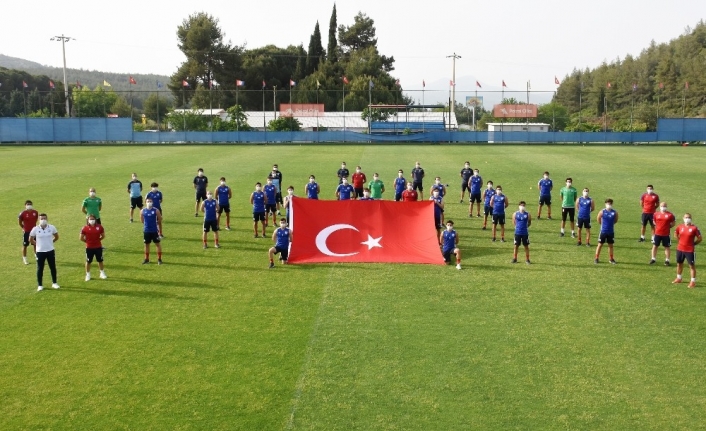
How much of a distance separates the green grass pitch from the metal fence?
46.0 metres

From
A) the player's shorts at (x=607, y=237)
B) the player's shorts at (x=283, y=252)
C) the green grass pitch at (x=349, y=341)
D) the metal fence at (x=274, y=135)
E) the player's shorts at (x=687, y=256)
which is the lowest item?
the green grass pitch at (x=349, y=341)

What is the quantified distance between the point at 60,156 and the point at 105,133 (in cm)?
1643

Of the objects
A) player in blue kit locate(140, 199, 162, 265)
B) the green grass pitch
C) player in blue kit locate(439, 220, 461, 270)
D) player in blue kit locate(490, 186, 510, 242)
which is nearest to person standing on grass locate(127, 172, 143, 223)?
the green grass pitch

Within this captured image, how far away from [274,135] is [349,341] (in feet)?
190

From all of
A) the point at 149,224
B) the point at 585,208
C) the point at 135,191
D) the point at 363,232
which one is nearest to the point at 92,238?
the point at 149,224

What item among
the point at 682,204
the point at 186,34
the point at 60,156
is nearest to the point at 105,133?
the point at 60,156

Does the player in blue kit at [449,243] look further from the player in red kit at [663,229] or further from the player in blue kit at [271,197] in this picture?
the player in blue kit at [271,197]

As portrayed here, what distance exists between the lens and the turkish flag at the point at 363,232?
18359mm

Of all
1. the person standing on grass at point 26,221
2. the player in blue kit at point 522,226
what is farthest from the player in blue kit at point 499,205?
the person standing on grass at point 26,221

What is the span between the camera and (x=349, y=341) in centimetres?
1227

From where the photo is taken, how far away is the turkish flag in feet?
60.2

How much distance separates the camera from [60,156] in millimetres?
51062

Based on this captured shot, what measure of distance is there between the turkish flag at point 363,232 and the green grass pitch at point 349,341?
2.65ft

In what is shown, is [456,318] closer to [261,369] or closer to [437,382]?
[437,382]
